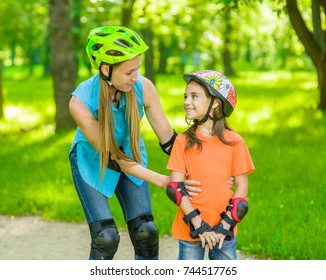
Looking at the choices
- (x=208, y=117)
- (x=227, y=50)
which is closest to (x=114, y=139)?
(x=208, y=117)

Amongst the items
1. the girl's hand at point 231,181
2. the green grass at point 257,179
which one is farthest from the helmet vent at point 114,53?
the green grass at point 257,179

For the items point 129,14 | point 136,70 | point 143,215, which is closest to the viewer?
point 136,70

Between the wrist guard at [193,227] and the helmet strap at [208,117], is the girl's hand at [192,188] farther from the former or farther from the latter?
the helmet strap at [208,117]

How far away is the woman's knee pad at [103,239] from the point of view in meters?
4.17

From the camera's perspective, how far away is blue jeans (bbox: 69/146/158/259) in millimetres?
4238

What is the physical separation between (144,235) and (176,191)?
0.65m

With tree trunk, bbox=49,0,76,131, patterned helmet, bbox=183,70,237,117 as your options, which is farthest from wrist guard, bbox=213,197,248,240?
tree trunk, bbox=49,0,76,131

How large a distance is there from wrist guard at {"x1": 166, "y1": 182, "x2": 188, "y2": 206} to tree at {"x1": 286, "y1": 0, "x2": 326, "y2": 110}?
651 centimetres

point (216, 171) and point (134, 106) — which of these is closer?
point (216, 171)

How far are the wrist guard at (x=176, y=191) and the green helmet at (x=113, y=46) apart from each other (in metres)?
0.78
